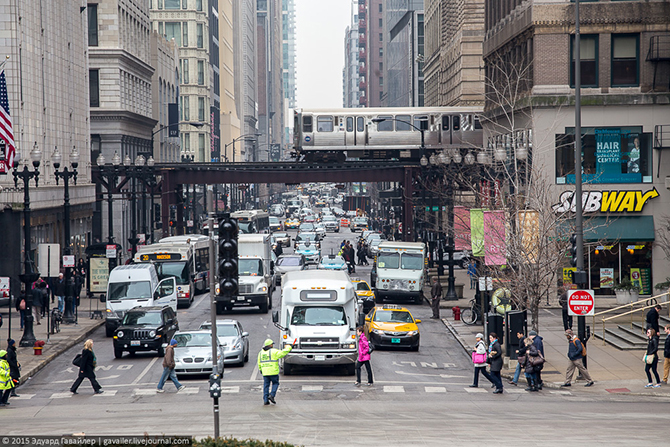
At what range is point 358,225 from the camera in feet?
389

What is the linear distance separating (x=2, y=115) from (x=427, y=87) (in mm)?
79739

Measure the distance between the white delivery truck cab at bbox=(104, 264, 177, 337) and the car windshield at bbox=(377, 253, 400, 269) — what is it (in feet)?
37.9

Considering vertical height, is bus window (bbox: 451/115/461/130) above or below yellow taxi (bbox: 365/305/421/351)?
above

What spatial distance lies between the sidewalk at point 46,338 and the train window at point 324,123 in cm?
2288

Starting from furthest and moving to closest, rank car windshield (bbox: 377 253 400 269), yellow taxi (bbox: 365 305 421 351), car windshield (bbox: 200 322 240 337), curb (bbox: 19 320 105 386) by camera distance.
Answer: car windshield (bbox: 377 253 400 269)
yellow taxi (bbox: 365 305 421 351)
car windshield (bbox: 200 322 240 337)
curb (bbox: 19 320 105 386)

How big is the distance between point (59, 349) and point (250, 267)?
11.4 metres

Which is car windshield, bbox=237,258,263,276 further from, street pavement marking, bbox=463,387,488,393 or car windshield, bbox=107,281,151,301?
street pavement marking, bbox=463,387,488,393

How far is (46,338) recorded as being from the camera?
34062mm

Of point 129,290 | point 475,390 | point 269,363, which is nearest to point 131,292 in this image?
point 129,290

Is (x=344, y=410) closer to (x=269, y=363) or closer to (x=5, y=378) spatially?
(x=269, y=363)

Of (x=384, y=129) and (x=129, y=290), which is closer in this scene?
(x=129, y=290)

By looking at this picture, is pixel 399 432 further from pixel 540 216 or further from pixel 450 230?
pixel 450 230

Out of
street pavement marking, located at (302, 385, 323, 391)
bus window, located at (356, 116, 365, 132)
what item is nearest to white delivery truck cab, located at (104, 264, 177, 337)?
street pavement marking, located at (302, 385, 323, 391)

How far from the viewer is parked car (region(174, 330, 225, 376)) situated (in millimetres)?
25812
